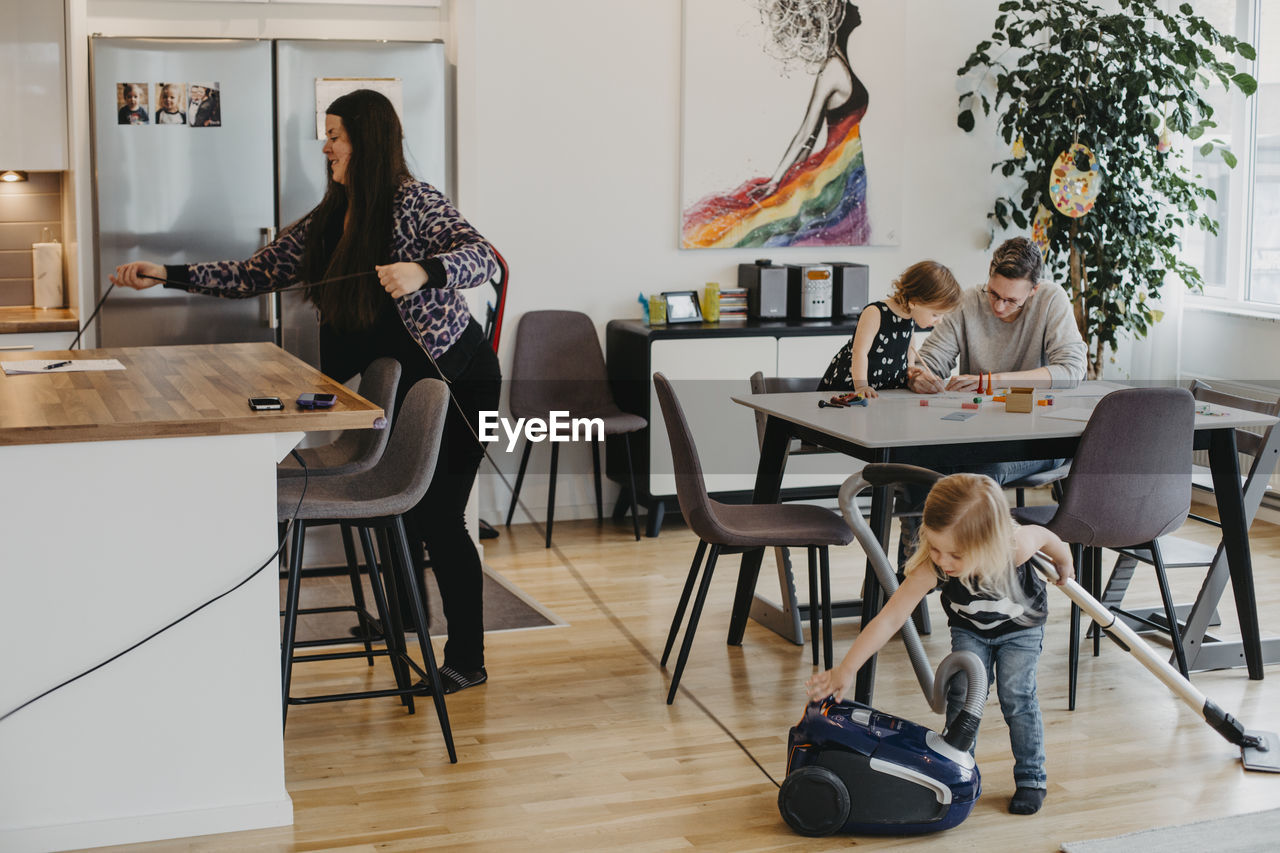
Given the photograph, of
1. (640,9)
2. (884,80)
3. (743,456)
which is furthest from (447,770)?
(884,80)

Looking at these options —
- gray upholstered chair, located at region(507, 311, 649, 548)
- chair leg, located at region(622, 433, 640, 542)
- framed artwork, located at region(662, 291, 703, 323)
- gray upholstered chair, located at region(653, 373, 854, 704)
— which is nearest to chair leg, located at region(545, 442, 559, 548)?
gray upholstered chair, located at region(507, 311, 649, 548)

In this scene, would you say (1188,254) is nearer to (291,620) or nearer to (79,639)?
(291,620)

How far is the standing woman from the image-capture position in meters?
3.57

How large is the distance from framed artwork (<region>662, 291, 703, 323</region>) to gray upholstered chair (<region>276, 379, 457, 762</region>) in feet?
8.16

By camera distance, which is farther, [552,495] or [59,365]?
[552,495]

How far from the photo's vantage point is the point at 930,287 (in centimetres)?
416

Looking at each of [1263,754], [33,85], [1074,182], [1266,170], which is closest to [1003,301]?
[1263,754]

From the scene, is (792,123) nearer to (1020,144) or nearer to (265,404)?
(1020,144)

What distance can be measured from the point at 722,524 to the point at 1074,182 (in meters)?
3.11

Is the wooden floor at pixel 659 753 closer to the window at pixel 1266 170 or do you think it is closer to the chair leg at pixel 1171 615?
the chair leg at pixel 1171 615

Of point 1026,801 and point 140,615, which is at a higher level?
point 140,615

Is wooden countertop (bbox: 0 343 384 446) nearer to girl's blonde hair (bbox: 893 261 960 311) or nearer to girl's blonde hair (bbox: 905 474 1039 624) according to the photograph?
girl's blonde hair (bbox: 905 474 1039 624)

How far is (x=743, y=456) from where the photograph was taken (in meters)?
5.79

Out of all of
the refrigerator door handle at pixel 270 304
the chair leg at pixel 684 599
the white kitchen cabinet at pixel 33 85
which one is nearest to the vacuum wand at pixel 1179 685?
the chair leg at pixel 684 599
